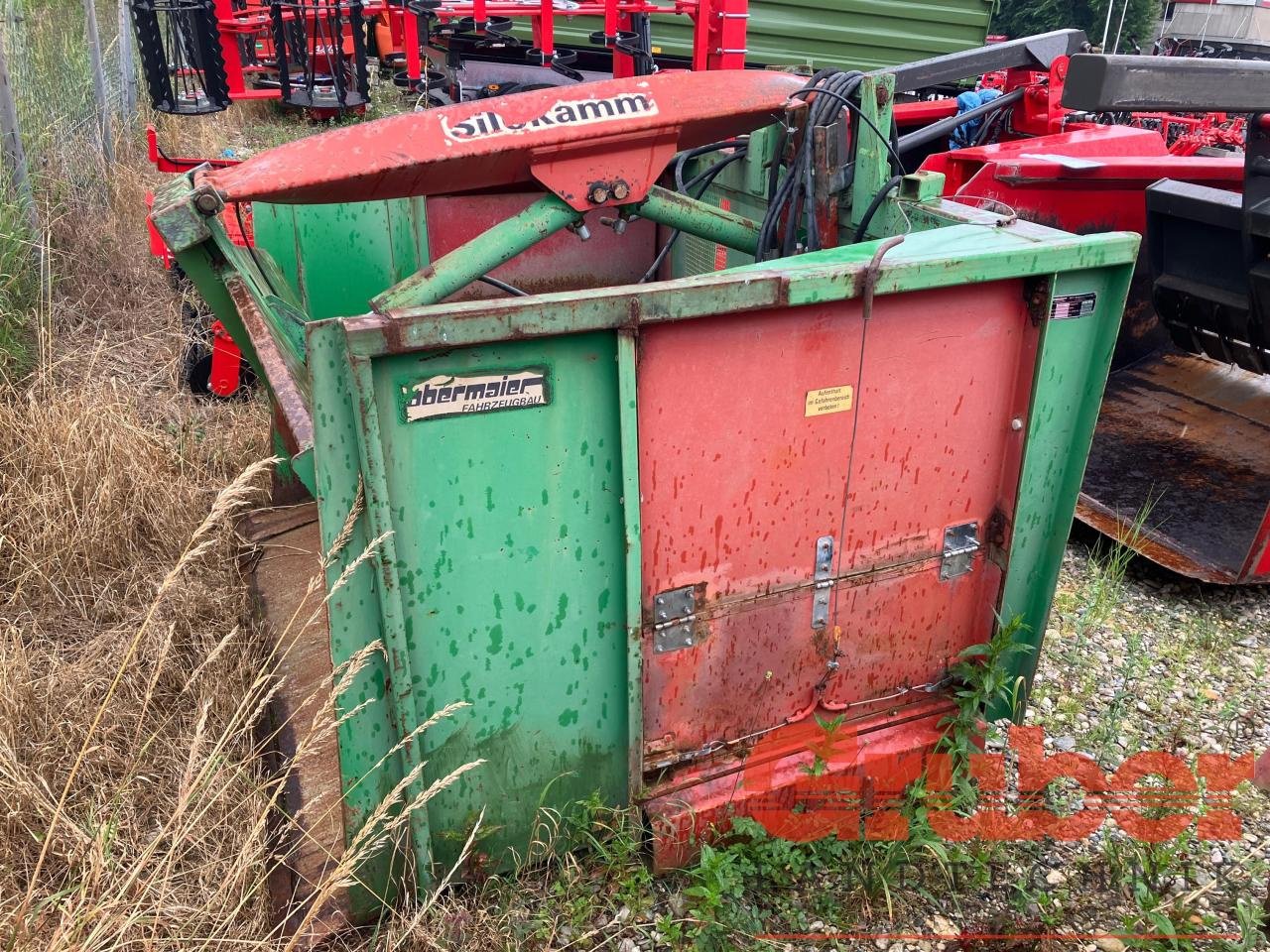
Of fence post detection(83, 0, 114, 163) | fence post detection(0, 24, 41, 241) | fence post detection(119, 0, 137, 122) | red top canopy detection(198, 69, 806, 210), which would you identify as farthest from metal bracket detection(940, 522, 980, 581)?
fence post detection(119, 0, 137, 122)

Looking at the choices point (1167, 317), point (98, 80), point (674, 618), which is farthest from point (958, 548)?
point (98, 80)

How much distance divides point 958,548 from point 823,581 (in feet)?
1.35

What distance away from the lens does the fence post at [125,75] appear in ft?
27.3

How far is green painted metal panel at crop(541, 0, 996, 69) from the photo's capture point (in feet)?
32.3

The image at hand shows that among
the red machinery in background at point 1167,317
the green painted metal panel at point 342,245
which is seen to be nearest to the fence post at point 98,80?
the green painted metal panel at point 342,245

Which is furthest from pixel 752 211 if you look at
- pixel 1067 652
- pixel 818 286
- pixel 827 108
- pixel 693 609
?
pixel 1067 652

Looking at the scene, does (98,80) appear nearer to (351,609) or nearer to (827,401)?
(351,609)

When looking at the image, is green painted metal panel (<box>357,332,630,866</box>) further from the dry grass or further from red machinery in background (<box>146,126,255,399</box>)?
red machinery in background (<box>146,126,255,399</box>)

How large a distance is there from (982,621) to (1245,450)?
2.61 meters

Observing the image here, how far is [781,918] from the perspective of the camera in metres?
2.30

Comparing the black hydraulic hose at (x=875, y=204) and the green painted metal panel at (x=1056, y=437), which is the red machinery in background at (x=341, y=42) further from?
the green painted metal panel at (x=1056, y=437)

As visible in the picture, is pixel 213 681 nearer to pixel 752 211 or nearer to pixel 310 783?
pixel 310 783

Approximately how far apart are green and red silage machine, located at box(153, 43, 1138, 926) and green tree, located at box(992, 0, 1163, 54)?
27.4 m

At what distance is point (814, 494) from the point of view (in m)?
2.22
